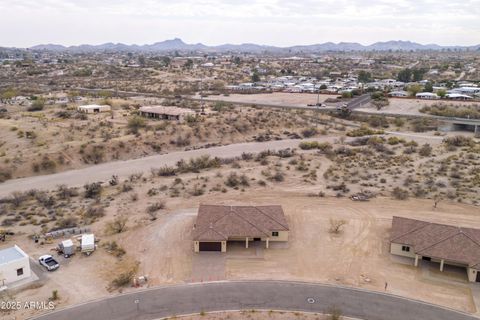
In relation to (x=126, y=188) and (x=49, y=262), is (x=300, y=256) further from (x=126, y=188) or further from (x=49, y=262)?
(x=126, y=188)

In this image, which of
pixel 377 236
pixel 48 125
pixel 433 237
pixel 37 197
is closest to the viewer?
pixel 433 237

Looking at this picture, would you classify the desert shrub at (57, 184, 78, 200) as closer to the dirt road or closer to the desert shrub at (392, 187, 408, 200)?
the dirt road

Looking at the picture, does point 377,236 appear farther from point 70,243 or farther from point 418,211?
point 70,243

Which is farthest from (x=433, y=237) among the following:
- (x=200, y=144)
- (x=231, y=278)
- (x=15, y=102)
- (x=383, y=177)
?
(x=15, y=102)

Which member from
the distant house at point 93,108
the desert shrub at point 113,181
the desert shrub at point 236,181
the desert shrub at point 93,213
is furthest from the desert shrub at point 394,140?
the distant house at point 93,108

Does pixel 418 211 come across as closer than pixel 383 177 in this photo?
Result: Yes

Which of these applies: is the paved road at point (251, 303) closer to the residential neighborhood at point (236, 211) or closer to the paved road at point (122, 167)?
the residential neighborhood at point (236, 211)

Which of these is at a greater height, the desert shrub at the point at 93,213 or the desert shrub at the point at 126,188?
the desert shrub at the point at 126,188
